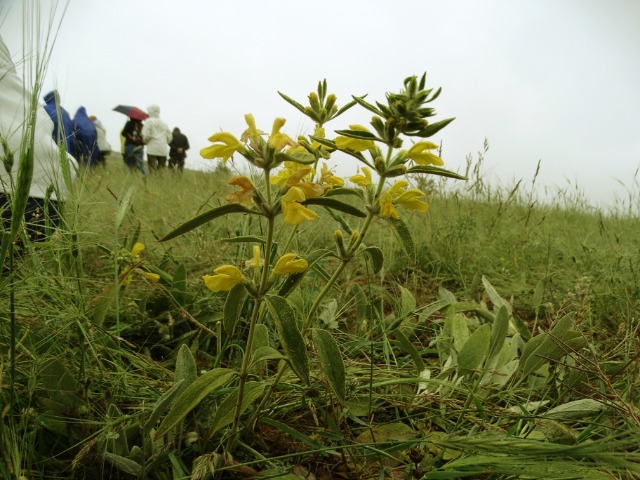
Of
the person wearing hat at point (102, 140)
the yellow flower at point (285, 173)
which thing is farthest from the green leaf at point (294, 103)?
the person wearing hat at point (102, 140)

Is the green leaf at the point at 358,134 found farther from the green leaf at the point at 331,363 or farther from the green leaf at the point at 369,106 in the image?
the green leaf at the point at 331,363

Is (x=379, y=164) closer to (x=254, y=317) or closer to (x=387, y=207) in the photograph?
(x=387, y=207)

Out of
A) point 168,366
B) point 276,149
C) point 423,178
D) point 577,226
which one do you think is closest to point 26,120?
point 276,149

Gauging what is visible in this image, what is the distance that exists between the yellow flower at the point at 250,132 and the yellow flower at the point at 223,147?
0.04 ft

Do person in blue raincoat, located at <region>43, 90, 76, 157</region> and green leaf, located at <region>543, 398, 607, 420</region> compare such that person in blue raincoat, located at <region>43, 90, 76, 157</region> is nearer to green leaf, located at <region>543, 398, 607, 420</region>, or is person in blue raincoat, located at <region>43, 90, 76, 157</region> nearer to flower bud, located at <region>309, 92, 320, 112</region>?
flower bud, located at <region>309, 92, 320, 112</region>

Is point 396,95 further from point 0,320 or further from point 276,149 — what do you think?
point 0,320

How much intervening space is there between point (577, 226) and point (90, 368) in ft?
10.0

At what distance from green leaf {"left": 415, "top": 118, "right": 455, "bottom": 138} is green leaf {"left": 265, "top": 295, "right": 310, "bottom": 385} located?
39 centimetres

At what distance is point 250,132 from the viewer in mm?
741

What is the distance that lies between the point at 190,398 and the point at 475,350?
0.69 meters

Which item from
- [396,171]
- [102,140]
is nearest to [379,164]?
[396,171]

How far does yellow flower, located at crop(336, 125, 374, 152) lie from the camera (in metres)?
0.82

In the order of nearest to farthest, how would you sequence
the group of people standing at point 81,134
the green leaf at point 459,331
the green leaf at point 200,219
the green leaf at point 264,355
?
the green leaf at point 200,219
the green leaf at point 264,355
the green leaf at point 459,331
the group of people standing at point 81,134

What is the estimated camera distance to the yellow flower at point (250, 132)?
0.74m
